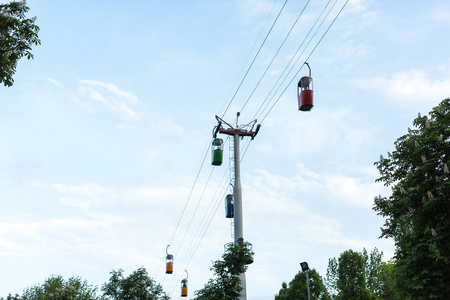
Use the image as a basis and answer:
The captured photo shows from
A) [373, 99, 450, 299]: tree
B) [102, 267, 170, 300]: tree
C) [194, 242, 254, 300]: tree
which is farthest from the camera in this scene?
[102, 267, 170, 300]: tree

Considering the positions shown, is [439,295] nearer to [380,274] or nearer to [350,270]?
[350,270]

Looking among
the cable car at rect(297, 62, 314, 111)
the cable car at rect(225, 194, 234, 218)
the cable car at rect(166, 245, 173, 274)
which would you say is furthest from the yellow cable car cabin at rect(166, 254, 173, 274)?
the cable car at rect(297, 62, 314, 111)

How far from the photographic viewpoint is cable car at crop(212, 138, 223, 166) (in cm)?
2798

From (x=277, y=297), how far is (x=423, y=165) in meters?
48.2

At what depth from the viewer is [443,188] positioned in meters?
18.2

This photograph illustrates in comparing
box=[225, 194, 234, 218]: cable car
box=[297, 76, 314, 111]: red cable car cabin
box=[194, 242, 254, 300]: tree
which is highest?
box=[297, 76, 314, 111]: red cable car cabin

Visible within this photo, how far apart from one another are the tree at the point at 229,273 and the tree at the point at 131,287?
48.4ft

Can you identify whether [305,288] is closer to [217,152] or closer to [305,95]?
[217,152]

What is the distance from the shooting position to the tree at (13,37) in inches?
519

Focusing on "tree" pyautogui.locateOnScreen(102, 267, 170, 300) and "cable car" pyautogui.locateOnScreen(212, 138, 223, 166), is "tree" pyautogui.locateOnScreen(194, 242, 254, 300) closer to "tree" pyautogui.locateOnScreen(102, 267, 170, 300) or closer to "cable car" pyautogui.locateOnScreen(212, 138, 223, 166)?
"cable car" pyautogui.locateOnScreen(212, 138, 223, 166)

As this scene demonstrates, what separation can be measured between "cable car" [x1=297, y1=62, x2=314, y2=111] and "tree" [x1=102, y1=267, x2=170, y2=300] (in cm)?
2528

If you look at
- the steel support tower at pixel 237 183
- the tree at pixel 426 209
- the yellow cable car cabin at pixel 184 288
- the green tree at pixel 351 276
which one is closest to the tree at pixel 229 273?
the steel support tower at pixel 237 183

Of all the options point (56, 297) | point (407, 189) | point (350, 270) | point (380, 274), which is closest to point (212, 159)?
point (407, 189)

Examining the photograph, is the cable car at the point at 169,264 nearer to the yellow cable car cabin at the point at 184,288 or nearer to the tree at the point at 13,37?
the yellow cable car cabin at the point at 184,288
